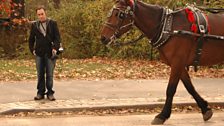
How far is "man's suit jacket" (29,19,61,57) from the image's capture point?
31.2 feet

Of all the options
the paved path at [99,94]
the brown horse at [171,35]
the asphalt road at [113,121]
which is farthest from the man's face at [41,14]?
the brown horse at [171,35]

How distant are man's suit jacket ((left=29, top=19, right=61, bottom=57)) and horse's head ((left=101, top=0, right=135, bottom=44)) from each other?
235cm

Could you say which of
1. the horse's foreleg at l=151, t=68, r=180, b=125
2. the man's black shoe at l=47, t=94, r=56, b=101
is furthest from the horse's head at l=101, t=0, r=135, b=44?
the man's black shoe at l=47, t=94, r=56, b=101

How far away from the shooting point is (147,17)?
7.52 metres

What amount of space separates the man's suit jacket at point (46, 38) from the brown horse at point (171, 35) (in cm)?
235

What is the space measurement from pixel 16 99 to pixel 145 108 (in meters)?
2.82

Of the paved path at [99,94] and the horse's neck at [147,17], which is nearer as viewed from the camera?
the horse's neck at [147,17]

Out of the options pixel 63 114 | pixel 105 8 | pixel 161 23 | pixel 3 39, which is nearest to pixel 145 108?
pixel 63 114

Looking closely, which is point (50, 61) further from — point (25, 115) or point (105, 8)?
point (105, 8)

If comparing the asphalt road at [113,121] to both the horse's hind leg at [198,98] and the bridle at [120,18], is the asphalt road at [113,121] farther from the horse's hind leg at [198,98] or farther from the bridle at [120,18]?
the bridle at [120,18]

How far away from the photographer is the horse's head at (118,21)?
732 centimetres

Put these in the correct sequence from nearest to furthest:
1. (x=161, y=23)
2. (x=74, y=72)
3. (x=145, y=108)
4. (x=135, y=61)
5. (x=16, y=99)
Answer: (x=161, y=23), (x=145, y=108), (x=16, y=99), (x=74, y=72), (x=135, y=61)

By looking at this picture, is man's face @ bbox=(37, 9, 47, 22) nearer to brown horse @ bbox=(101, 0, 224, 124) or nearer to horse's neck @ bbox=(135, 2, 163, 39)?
brown horse @ bbox=(101, 0, 224, 124)

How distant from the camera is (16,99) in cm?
982
